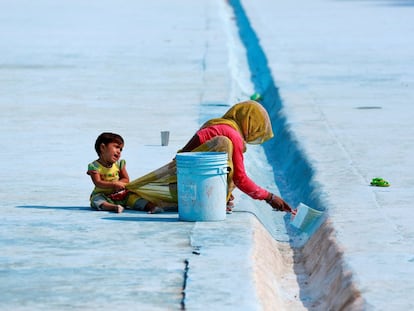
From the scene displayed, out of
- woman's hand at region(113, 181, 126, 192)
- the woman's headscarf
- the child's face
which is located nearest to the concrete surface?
woman's hand at region(113, 181, 126, 192)

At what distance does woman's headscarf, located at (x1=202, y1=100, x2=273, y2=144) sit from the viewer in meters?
9.23

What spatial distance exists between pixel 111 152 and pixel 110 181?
26 centimetres

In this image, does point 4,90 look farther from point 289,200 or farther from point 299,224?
point 299,224

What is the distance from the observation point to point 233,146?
922cm

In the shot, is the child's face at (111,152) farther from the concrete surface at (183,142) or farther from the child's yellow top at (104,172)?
the concrete surface at (183,142)

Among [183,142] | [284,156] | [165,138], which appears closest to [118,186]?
[165,138]

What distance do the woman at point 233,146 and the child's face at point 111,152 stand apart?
10.0 inches

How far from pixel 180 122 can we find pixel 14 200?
495cm

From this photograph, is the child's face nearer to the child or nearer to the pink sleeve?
the child

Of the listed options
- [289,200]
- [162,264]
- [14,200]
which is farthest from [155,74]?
[162,264]

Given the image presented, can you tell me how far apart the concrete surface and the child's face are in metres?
0.44

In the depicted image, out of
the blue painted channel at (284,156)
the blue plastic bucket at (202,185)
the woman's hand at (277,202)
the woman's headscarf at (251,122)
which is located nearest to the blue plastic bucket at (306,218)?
the woman's hand at (277,202)

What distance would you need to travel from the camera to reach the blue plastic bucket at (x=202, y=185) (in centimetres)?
890

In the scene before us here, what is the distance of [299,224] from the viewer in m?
9.51
